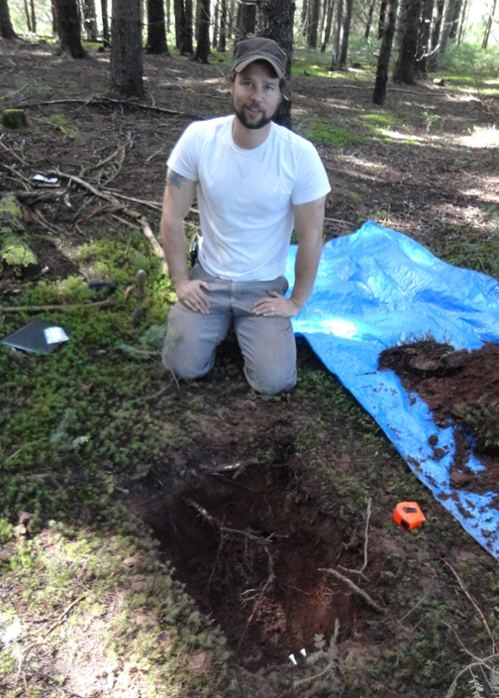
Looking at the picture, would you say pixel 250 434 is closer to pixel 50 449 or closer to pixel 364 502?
pixel 364 502

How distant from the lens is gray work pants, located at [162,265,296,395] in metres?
3.34

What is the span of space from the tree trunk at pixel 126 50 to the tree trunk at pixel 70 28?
3.95 meters

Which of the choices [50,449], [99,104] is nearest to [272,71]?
[50,449]

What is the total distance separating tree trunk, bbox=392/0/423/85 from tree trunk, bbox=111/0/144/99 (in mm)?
7507

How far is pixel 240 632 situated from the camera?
7.94ft

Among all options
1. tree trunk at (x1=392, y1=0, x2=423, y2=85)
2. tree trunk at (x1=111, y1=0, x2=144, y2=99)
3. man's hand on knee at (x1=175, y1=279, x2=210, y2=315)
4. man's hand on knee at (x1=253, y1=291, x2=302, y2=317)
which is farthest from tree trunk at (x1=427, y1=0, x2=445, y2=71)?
man's hand on knee at (x1=175, y1=279, x2=210, y2=315)

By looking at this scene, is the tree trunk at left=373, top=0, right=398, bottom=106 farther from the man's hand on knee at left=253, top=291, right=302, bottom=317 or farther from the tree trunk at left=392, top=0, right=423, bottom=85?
the man's hand on knee at left=253, top=291, right=302, bottom=317

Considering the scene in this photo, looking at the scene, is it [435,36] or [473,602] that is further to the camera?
[435,36]

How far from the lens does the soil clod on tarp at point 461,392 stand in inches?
116

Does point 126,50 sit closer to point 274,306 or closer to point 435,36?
point 274,306

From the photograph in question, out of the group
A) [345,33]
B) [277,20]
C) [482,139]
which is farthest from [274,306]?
[345,33]

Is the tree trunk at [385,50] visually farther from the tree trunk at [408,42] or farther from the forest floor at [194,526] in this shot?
the forest floor at [194,526]

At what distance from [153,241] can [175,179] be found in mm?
1470

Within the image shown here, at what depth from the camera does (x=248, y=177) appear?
3.09 m
